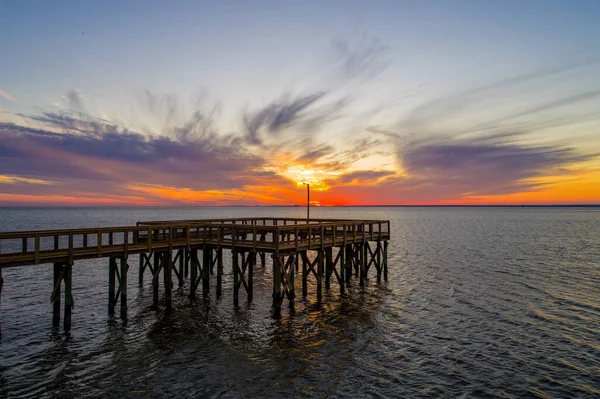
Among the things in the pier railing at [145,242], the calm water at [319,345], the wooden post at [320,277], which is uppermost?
the pier railing at [145,242]

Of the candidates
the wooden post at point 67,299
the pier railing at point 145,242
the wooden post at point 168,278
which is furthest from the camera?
the wooden post at point 168,278

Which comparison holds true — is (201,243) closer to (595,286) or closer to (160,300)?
(160,300)

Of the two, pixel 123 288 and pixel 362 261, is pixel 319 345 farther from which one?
pixel 362 261

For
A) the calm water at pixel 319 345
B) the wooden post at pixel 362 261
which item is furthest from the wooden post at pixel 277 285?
the wooden post at pixel 362 261

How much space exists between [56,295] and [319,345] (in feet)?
40.9

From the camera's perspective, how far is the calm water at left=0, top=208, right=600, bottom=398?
12094 millimetres

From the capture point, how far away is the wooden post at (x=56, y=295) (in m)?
16.5

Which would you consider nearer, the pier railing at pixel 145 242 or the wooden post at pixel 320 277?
the pier railing at pixel 145 242

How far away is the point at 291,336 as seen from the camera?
16.4 metres

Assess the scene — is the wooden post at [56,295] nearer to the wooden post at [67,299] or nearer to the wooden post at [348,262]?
the wooden post at [67,299]

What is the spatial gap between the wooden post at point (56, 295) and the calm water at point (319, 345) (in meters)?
0.85

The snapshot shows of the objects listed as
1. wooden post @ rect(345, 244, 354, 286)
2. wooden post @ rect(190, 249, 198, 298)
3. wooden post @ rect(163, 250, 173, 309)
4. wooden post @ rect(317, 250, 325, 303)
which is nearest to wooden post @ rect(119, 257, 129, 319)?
wooden post @ rect(163, 250, 173, 309)

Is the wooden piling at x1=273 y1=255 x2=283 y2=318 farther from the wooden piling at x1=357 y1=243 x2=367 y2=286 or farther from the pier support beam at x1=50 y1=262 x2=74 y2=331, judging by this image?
the pier support beam at x1=50 y1=262 x2=74 y2=331

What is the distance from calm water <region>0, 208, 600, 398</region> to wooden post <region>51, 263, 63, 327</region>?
85 cm
